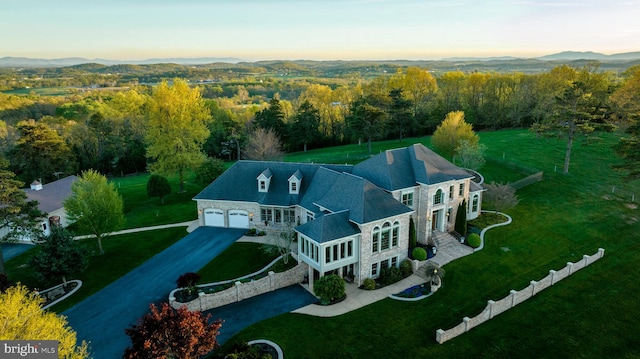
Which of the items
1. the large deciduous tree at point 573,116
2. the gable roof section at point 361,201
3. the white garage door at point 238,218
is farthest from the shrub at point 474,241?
the large deciduous tree at point 573,116

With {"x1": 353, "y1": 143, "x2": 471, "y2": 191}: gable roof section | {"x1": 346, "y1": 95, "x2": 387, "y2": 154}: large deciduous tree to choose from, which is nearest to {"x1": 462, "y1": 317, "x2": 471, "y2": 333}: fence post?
{"x1": 353, "y1": 143, "x2": 471, "y2": 191}: gable roof section

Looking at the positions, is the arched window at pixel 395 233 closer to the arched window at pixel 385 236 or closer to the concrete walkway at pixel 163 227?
the arched window at pixel 385 236

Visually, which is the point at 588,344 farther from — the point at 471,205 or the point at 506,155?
the point at 506,155

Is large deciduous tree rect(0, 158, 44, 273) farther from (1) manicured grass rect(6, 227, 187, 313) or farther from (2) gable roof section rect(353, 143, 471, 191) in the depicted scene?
(2) gable roof section rect(353, 143, 471, 191)

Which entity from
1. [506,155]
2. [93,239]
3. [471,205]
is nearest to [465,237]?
[471,205]

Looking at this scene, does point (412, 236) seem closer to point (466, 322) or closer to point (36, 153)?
point (466, 322)

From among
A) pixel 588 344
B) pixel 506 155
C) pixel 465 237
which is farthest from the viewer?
pixel 506 155
